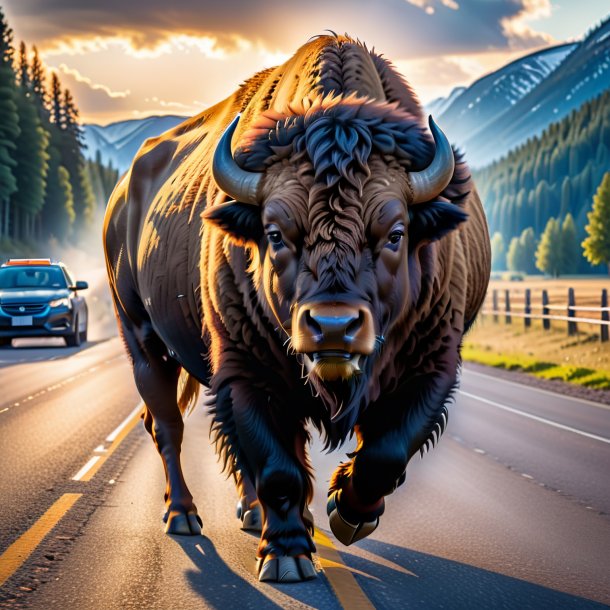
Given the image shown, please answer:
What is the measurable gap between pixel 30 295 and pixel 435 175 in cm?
2284

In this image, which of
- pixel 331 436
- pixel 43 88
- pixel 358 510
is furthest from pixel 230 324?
pixel 43 88

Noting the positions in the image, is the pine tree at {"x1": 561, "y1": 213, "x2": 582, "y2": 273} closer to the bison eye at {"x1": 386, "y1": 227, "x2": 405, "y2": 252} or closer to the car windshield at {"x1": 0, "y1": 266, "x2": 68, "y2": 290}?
the car windshield at {"x1": 0, "y1": 266, "x2": 68, "y2": 290}

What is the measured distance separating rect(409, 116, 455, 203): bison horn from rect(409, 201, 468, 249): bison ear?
54mm

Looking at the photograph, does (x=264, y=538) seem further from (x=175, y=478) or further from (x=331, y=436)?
(x=175, y=478)

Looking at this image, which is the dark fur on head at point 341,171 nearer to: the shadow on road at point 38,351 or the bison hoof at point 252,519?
the bison hoof at point 252,519

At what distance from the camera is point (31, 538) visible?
21.4 feet

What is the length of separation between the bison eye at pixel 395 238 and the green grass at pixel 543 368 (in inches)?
632

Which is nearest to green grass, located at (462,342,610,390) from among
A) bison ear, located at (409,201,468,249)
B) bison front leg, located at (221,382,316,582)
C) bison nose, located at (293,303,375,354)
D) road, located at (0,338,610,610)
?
road, located at (0,338,610,610)

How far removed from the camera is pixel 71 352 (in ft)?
89.7

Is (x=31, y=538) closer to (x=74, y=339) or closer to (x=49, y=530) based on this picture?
(x=49, y=530)

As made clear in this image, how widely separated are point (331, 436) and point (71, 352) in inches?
880

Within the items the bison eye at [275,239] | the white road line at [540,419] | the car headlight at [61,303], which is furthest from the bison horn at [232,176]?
the car headlight at [61,303]

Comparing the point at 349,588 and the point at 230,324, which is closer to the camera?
the point at 349,588

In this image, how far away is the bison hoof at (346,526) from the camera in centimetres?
596
